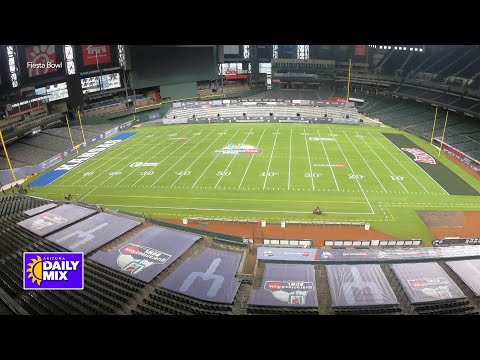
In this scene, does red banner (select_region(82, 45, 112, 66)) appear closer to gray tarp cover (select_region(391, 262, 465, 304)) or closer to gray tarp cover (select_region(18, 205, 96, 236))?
gray tarp cover (select_region(18, 205, 96, 236))

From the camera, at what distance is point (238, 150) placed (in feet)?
118

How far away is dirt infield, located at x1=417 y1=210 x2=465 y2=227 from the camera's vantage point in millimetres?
21188

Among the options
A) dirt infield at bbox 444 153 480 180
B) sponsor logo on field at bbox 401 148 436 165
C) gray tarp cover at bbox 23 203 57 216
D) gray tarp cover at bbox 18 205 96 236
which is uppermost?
gray tarp cover at bbox 18 205 96 236

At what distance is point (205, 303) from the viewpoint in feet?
38.1

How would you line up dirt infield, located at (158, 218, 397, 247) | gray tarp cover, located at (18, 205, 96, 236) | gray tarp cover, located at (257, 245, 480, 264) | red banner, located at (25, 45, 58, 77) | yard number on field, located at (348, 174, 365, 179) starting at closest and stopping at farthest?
gray tarp cover, located at (257, 245, 480, 264)
gray tarp cover, located at (18, 205, 96, 236)
dirt infield, located at (158, 218, 397, 247)
yard number on field, located at (348, 174, 365, 179)
red banner, located at (25, 45, 58, 77)

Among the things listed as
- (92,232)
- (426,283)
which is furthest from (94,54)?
(426,283)

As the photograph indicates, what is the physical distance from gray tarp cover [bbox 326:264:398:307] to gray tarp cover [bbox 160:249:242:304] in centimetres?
337

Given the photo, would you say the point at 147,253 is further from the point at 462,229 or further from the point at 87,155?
the point at 87,155

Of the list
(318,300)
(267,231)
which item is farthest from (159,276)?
(267,231)

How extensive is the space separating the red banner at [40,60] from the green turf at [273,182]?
1087 cm

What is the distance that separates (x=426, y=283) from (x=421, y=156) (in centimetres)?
2349

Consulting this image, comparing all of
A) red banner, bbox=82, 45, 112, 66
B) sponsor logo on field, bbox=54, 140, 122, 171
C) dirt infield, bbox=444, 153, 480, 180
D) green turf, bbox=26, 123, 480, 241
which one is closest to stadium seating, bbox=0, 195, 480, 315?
green turf, bbox=26, 123, 480, 241

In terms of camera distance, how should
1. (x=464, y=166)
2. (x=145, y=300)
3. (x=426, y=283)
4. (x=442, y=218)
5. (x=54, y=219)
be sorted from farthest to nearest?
(x=464, y=166)
(x=442, y=218)
(x=54, y=219)
(x=426, y=283)
(x=145, y=300)
